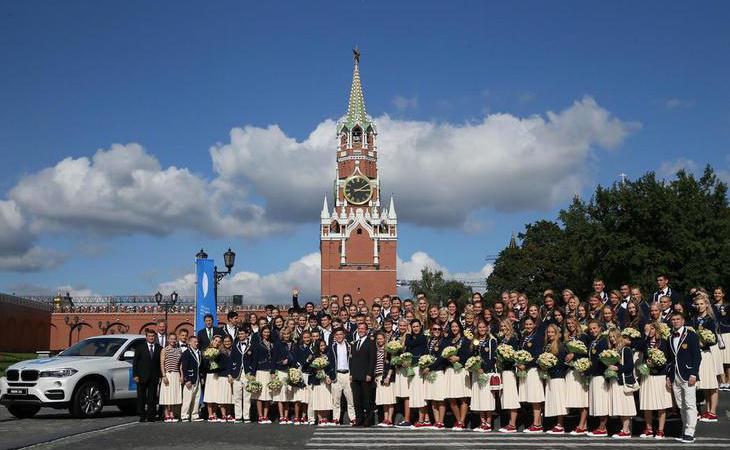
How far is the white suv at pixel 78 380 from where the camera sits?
1530 cm

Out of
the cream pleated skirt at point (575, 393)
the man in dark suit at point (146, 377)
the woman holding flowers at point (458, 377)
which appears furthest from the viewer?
the man in dark suit at point (146, 377)

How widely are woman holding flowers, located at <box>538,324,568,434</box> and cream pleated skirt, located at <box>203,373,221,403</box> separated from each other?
6455mm

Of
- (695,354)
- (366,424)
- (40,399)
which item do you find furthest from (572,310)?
(40,399)

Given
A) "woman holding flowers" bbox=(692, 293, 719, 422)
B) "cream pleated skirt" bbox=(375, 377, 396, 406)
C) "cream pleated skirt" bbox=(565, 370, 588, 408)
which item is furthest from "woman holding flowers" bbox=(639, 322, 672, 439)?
"cream pleated skirt" bbox=(375, 377, 396, 406)

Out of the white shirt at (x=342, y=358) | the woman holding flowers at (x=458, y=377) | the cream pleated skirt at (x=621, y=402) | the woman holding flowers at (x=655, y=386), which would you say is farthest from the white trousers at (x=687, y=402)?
the white shirt at (x=342, y=358)

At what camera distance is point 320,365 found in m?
14.6

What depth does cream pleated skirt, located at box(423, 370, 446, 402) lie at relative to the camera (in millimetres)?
13962

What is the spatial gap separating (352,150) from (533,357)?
79.9 m

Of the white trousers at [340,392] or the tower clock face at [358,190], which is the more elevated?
the tower clock face at [358,190]

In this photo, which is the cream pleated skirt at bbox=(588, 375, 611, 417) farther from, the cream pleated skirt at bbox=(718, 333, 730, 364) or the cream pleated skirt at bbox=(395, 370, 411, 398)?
the cream pleated skirt at bbox=(718, 333, 730, 364)

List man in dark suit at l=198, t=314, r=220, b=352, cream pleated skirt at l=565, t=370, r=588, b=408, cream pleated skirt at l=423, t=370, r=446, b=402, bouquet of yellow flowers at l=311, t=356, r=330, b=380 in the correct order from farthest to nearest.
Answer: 1. man in dark suit at l=198, t=314, r=220, b=352
2. bouquet of yellow flowers at l=311, t=356, r=330, b=380
3. cream pleated skirt at l=423, t=370, r=446, b=402
4. cream pleated skirt at l=565, t=370, r=588, b=408

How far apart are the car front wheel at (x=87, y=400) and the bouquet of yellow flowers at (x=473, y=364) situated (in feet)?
26.0

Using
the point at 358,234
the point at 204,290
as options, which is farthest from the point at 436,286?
the point at 204,290

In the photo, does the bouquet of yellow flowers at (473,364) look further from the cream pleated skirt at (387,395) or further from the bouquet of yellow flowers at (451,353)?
the cream pleated skirt at (387,395)
